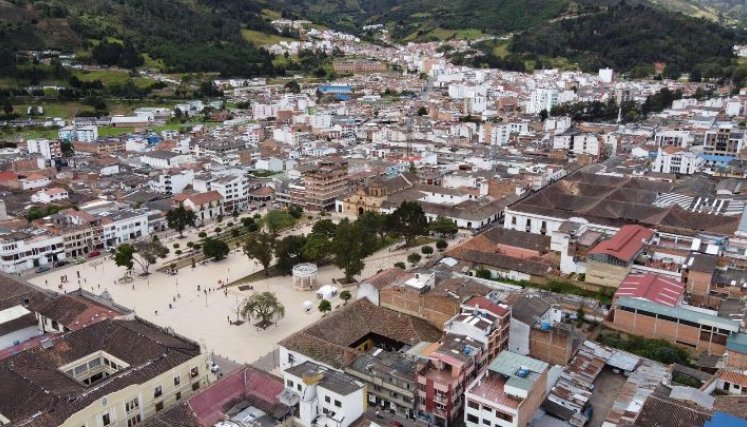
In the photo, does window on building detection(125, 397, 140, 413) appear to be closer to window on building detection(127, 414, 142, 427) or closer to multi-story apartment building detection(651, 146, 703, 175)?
window on building detection(127, 414, 142, 427)

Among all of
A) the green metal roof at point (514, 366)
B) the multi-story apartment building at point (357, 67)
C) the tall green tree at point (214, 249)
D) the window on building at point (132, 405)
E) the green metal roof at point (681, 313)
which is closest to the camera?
the window on building at point (132, 405)

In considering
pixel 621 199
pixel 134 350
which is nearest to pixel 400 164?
pixel 621 199

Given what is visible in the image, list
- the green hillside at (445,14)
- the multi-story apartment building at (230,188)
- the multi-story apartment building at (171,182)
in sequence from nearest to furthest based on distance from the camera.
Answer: the multi-story apartment building at (230,188) < the multi-story apartment building at (171,182) < the green hillside at (445,14)

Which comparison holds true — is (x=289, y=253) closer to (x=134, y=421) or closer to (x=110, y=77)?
(x=134, y=421)

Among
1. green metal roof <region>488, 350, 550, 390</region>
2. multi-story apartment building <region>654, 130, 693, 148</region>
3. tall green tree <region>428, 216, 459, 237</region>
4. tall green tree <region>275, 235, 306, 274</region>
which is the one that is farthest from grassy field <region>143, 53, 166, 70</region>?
green metal roof <region>488, 350, 550, 390</region>

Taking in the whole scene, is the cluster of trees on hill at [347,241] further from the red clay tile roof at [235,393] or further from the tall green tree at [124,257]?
the red clay tile roof at [235,393]

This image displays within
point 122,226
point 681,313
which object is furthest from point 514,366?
point 122,226

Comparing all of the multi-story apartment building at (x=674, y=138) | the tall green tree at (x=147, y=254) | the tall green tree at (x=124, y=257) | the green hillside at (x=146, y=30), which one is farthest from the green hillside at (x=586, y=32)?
the tall green tree at (x=124, y=257)
